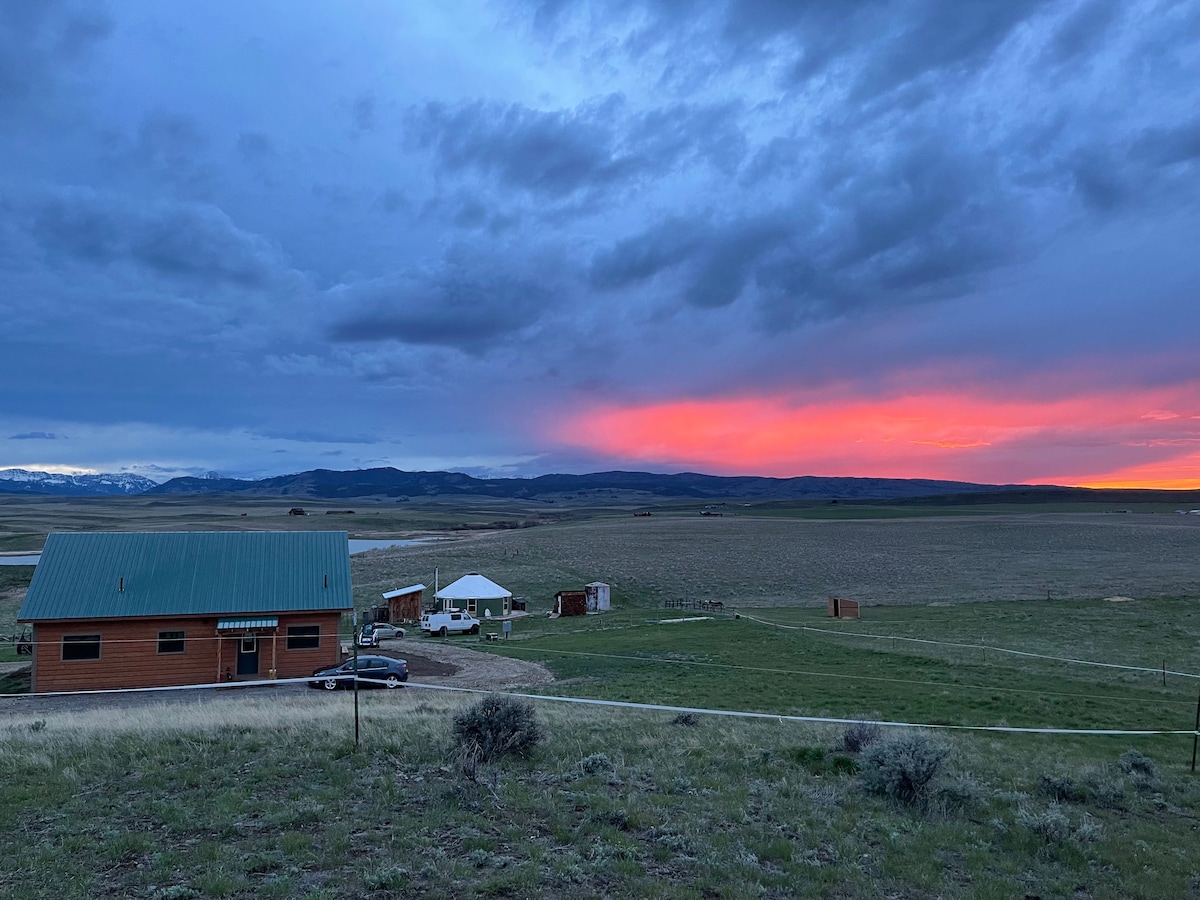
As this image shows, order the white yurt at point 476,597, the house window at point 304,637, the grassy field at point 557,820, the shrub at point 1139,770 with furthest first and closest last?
the white yurt at point 476,597, the house window at point 304,637, the shrub at point 1139,770, the grassy field at point 557,820

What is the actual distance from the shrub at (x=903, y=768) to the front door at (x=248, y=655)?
85.6 feet

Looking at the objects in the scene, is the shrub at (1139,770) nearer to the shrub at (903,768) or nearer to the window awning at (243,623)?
the shrub at (903,768)

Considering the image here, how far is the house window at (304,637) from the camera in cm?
3102

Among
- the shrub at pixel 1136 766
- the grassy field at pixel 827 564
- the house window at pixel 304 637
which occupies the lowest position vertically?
the grassy field at pixel 827 564

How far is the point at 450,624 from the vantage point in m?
44.2

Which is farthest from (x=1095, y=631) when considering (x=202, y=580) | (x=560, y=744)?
(x=202, y=580)

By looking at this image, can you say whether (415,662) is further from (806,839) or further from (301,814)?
(806,839)

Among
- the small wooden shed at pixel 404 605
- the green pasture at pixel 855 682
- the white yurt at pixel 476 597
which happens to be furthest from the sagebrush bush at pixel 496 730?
the small wooden shed at pixel 404 605

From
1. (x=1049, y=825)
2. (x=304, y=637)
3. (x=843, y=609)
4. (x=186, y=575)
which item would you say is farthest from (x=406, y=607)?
(x=1049, y=825)

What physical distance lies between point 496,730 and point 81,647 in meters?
24.2

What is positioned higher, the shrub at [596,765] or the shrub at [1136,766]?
the shrub at [596,765]

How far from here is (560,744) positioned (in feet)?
45.9

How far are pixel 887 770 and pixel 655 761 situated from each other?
12.6ft

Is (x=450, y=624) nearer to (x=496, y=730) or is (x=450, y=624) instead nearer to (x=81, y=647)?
(x=81, y=647)
